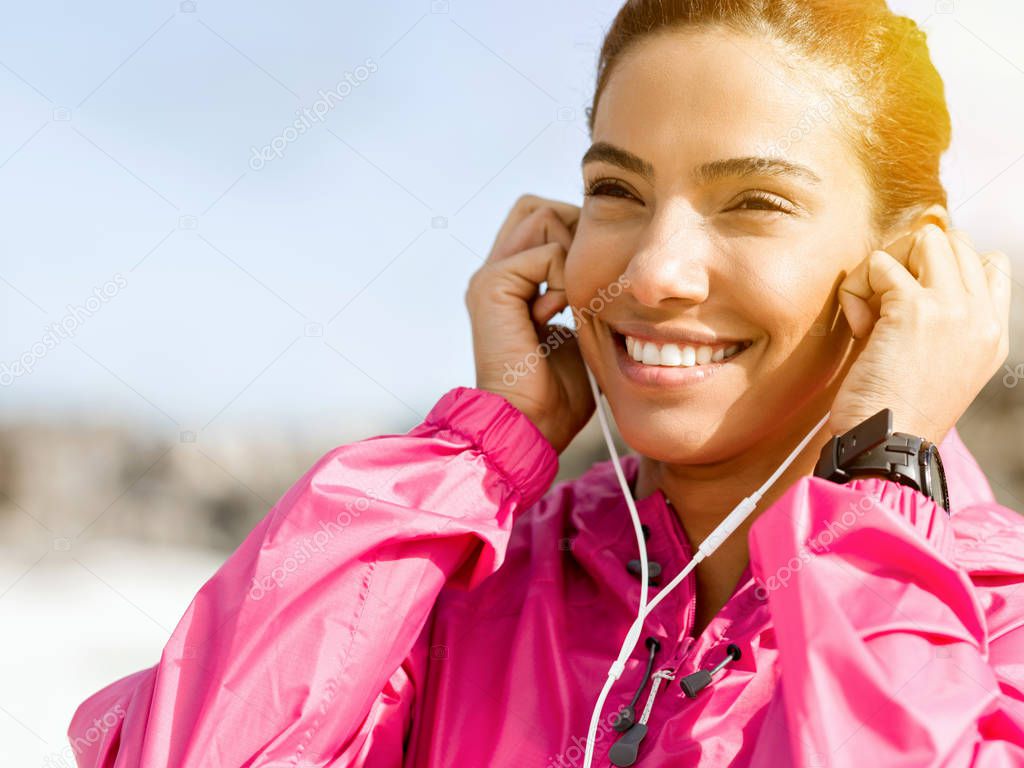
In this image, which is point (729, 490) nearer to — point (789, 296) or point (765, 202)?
point (789, 296)

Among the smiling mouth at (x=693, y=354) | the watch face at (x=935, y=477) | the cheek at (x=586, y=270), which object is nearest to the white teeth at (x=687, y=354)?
the smiling mouth at (x=693, y=354)

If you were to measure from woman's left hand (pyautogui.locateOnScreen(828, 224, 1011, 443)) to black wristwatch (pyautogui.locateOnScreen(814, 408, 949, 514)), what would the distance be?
0.05 meters

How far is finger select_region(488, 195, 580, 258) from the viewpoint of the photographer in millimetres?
2379

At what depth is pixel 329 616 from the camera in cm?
179

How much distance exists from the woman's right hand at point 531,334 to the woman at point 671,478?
1.6 inches

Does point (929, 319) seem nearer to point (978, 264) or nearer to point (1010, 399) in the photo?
point (978, 264)

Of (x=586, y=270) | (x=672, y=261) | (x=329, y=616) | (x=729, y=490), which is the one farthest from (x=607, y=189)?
(x=329, y=616)

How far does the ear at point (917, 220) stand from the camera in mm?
1946

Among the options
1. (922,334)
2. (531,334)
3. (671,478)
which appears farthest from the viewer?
(531,334)

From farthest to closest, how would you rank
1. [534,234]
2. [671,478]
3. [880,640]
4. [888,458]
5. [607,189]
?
1. [534,234]
2. [671,478]
3. [607,189]
4. [888,458]
5. [880,640]

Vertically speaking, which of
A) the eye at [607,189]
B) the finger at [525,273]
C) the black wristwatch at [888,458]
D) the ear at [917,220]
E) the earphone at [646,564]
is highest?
the ear at [917,220]

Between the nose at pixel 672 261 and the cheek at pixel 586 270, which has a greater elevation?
the nose at pixel 672 261

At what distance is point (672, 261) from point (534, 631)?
0.68m

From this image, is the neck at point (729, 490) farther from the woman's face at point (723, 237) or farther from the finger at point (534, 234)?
the finger at point (534, 234)
